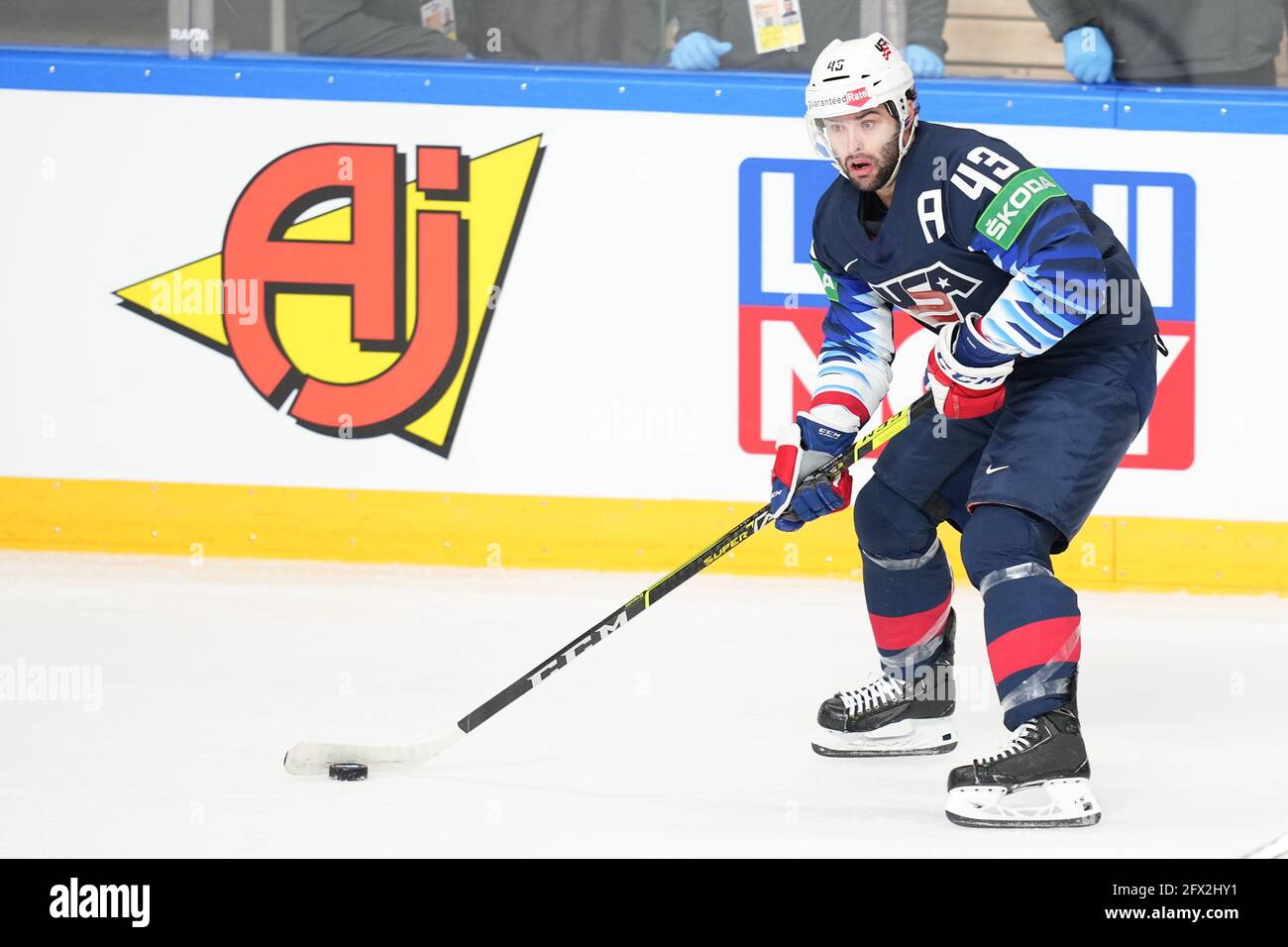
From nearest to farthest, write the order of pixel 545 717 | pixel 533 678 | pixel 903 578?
pixel 533 678, pixel 903 578, pixel 545 717

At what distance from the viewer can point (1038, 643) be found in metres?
2.97

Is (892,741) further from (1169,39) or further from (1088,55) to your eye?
(1169,39)

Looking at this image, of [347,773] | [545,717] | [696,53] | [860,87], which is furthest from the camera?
[696,53]

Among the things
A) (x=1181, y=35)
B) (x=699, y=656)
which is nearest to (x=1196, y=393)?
(x=1181, y=35)

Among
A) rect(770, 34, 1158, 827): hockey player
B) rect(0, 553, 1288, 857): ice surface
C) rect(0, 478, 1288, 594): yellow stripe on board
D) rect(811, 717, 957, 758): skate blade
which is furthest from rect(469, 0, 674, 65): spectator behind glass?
rect(811, 717, 957, 758): skate blade

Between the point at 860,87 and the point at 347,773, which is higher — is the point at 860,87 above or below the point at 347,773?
above

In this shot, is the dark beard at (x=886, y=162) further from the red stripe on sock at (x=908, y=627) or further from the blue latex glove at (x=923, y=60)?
the blue latex glove at (x=923, y=60)

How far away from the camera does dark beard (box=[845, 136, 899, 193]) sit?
10.3ft

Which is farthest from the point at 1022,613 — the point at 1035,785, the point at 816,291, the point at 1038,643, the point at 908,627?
the point at 816,291

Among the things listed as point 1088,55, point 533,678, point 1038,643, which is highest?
point 1088,55

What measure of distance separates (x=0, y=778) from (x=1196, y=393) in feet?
9.50

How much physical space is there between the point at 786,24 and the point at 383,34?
1.03 m

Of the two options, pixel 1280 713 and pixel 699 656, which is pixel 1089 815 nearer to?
pixel 1280 713

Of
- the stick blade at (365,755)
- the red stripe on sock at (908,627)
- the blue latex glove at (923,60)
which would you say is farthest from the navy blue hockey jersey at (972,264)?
the blue latex glove at (923,60)
